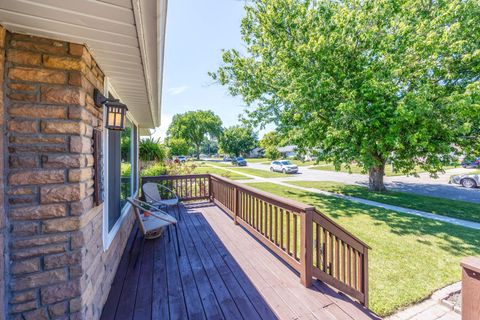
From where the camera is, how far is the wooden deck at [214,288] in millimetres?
2029

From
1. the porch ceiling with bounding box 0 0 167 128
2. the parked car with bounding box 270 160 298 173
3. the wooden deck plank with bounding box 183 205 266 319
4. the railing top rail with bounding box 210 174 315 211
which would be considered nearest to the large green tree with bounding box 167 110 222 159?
the parked car with bounding box 270 160 298 173

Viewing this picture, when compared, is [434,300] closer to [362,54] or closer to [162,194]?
[162,194]

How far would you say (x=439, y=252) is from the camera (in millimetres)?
4176

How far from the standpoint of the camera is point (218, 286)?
2.43m

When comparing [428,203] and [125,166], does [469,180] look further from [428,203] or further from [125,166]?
[125,166]

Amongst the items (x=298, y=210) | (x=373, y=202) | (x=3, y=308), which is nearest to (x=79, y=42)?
(x=3, y=308)

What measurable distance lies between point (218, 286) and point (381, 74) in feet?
25.2

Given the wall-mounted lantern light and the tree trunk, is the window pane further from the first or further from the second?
the tree trunk

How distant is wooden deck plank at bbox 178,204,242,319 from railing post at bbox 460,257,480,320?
1.64 meters

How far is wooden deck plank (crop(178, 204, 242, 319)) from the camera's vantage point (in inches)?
80.0

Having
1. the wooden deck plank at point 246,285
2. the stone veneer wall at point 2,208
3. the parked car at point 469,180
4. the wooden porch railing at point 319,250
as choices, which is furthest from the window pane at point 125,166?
the parked car at point 469,180

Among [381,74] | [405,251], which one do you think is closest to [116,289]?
[405,251]

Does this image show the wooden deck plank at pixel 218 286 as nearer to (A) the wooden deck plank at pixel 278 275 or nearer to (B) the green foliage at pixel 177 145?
(A) the wooden deck plank at pixel 278 275

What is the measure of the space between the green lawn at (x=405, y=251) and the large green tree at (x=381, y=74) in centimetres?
207
